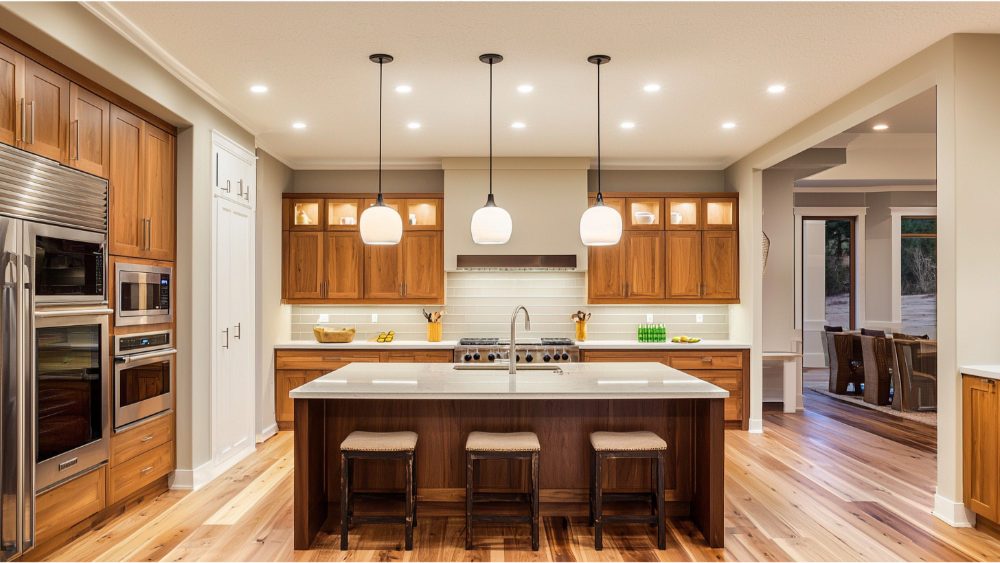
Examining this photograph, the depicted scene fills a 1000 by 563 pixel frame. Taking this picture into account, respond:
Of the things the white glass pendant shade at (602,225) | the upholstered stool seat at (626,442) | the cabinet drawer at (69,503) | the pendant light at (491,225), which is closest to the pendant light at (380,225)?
the pendant light at (491,225)

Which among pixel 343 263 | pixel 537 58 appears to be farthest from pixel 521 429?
pixel 343 263

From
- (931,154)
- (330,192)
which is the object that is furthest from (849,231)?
A: (330,192)

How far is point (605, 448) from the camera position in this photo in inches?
118

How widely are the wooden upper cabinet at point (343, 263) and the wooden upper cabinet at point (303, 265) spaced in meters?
0.08

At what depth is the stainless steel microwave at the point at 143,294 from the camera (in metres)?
3.33

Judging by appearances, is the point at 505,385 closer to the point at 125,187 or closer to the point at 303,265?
the point at 125,187

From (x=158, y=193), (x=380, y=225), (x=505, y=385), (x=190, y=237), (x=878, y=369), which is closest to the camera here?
(x=505, y=385)

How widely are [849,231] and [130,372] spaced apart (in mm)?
9593

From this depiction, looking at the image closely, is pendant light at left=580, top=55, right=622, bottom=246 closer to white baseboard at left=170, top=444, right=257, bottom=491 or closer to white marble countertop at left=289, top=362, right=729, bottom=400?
white marble countertop at left=289, top=362, right=729, bottom=400

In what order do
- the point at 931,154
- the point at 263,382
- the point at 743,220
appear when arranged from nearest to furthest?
the point at 263,382, the point at 743,220, the point at 931,154

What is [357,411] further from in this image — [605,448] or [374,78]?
[374,78]

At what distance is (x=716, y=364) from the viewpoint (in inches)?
225

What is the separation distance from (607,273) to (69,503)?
182 inches

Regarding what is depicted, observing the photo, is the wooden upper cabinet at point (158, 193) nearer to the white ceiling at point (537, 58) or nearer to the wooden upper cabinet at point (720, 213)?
the white ceiling at point (537, 58)
